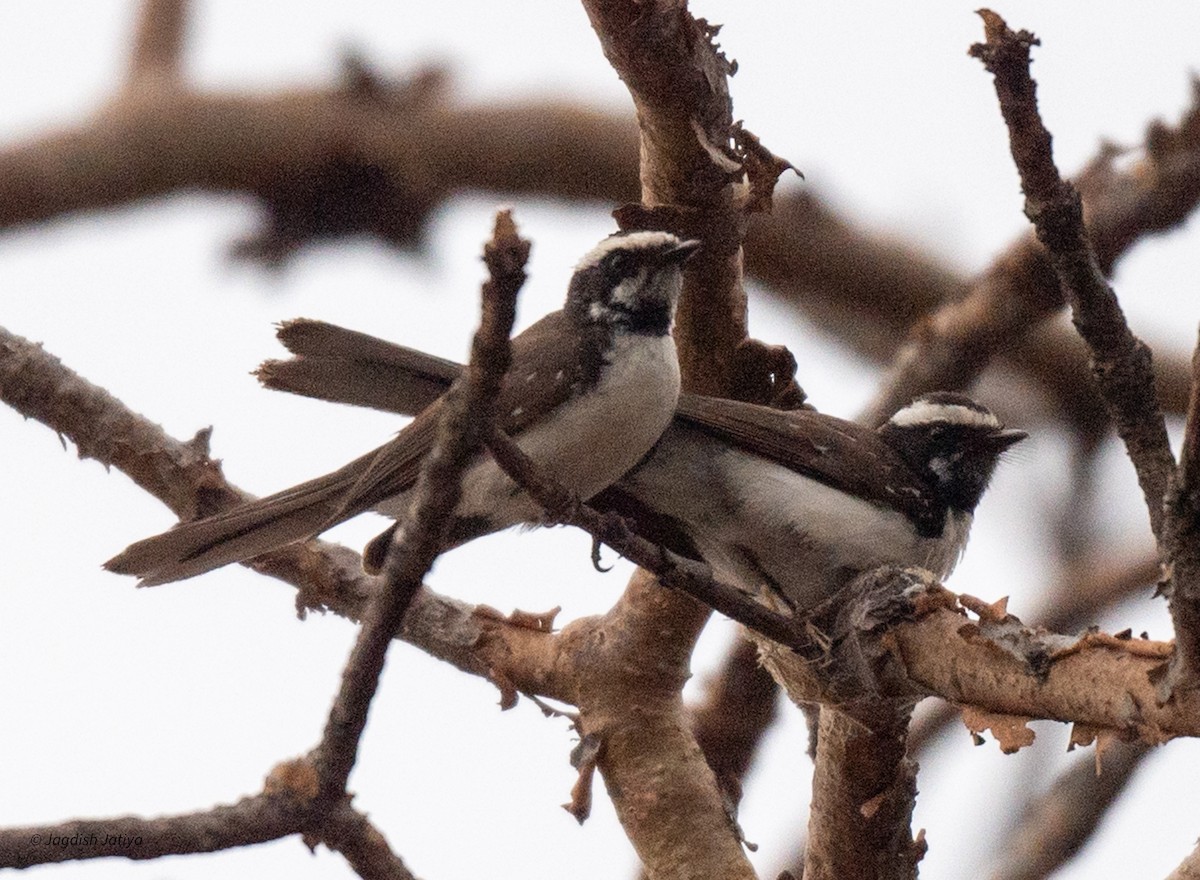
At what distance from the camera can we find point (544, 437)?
492 centimetres

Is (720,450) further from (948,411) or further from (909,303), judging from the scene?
(909,303)

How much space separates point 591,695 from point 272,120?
4.77 meters

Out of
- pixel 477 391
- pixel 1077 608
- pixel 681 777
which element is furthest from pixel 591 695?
pixel 1077 608

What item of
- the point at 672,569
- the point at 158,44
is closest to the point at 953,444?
the point at 672,569

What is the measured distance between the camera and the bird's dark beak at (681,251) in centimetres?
514

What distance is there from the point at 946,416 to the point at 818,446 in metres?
0.80

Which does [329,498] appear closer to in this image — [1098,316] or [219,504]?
[219,504]

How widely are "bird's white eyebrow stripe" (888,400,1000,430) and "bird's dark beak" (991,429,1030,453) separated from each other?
2.3 inches

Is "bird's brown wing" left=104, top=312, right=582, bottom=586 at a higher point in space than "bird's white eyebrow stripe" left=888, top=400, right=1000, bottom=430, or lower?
lower

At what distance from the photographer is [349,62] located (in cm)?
930

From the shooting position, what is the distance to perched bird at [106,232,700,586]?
184 inches

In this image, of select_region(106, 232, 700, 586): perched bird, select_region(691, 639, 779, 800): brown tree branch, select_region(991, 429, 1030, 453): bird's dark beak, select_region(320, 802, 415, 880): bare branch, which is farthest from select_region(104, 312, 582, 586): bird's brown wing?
select_region(691, 639, 779, 800): brown tree branch

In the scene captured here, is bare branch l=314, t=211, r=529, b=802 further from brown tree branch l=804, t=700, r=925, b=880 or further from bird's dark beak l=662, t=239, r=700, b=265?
bird's dark beak l=662, t=239, r=700, b=265

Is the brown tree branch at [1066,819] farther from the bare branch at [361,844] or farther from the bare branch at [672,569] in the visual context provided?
the bare branch at [361,844]
